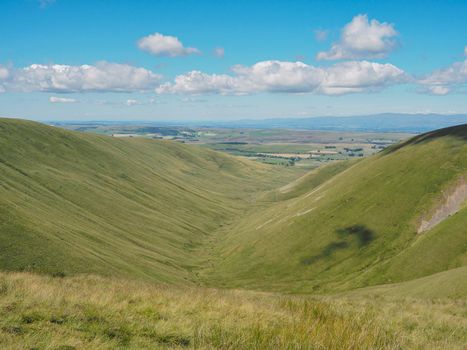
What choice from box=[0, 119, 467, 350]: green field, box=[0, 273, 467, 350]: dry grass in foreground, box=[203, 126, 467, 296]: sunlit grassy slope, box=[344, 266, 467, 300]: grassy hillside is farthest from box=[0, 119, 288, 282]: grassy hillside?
box=[0, 273, 467, 350]: dry grass in foreground

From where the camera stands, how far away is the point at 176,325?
13945 millimetres

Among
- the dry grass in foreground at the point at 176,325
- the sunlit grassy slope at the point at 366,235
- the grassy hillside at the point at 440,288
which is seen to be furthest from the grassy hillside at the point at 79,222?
the dry grass in foreground at the point at 176,325

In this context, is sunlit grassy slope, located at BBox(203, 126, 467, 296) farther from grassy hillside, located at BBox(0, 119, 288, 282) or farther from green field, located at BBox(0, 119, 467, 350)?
grassy hillside, located at BBox(0, 119, 288, 282)

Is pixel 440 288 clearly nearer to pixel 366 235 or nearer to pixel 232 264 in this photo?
pixel 366 235

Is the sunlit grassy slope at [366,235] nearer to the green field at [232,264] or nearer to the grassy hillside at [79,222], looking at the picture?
the green field at [232,264]

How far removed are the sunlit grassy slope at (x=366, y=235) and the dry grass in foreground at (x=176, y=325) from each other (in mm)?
66518

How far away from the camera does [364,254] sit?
313 feet

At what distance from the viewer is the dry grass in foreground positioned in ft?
38.1

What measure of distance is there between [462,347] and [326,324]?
4954 mm

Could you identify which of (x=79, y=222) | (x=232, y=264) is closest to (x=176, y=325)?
(x=79, y=222)

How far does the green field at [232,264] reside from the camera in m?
13.2

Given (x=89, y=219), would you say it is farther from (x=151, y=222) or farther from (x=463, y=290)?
(x=463, y=290)

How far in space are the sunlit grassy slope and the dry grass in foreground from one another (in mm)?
66518

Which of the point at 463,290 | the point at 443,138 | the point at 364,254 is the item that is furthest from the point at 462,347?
the point at 443,138
